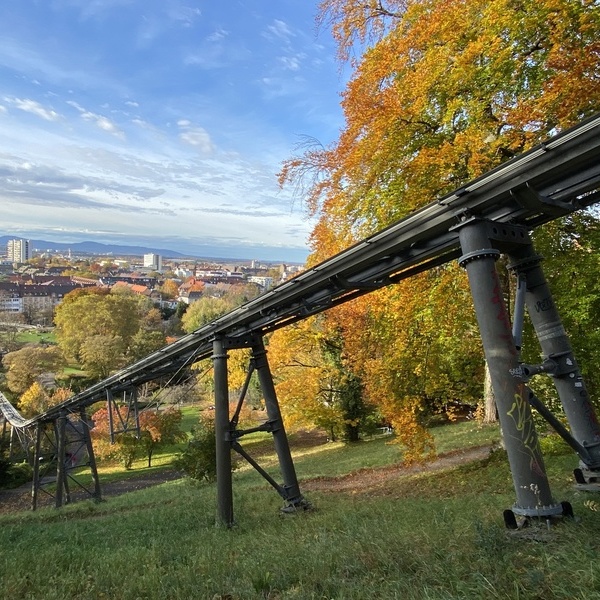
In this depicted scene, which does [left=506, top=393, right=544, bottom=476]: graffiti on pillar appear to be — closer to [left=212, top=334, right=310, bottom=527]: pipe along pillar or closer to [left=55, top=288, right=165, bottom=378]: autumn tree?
[left=212, top=334, right=310, bottom=527]: pipe along pillar

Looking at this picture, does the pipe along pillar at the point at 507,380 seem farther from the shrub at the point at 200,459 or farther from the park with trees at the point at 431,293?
the shrub at the point at 200,459

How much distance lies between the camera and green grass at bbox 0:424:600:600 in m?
3.64

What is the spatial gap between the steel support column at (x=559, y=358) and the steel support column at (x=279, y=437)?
5.15m

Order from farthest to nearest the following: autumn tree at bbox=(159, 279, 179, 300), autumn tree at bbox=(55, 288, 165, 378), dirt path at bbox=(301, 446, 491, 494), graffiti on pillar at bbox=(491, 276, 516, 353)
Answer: autumn tree at bbox=(159, 279, 179, 300), autumn tree at bbox=(55, 288, 165, 378), dirt path at bbox=(301, 446, 491, 494), graffiti on pillar at bbox=(491, 276, 516, 353)

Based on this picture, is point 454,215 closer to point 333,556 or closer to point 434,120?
point 333,556

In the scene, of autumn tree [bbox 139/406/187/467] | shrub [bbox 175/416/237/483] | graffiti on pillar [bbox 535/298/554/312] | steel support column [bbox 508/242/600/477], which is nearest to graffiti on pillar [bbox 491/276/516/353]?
steel support column [bbox 508/242/600/477]

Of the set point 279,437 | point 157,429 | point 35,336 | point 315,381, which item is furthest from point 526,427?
point 35,336

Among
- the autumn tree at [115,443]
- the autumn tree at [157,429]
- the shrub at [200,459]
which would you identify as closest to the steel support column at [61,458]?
the shrub at [200,459]

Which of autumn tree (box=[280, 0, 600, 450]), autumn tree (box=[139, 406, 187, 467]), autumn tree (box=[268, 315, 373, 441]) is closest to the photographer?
autumn tree (box=[280, 0, 600, 450])

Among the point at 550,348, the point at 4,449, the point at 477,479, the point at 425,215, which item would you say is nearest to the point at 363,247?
the point at 425,215

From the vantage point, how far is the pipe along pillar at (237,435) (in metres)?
9.43

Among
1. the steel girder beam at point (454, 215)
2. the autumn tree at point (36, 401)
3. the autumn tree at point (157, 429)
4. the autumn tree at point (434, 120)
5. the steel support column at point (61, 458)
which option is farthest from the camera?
the autumn tree at point (36, 401)

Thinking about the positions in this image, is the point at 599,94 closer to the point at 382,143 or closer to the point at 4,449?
the point at 382,143

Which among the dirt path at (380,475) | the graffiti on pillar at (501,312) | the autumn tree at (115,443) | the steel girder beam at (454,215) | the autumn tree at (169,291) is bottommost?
the dirt path at (380,475)
